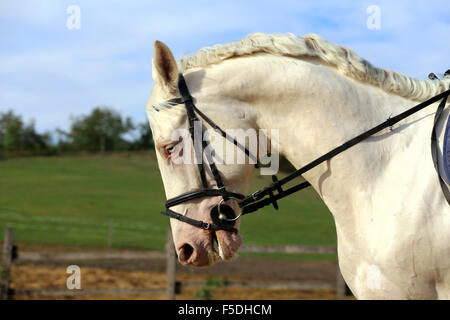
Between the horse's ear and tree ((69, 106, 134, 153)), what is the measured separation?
75173 mm

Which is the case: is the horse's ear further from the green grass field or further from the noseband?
the green grass field

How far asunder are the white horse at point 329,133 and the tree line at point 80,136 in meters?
62.5

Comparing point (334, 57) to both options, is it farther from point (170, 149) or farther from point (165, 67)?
point (170, 149)

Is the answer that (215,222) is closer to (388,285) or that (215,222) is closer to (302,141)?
(302,141)

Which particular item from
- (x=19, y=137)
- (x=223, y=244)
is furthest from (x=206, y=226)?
(x=19, y=137)

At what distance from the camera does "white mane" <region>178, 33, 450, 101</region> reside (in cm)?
298

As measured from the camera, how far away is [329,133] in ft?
9.57

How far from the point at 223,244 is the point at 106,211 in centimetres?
3074

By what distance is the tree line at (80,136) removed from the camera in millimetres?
70062

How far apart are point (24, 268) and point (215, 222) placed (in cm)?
1615

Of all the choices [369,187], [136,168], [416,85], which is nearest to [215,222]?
[369,187]

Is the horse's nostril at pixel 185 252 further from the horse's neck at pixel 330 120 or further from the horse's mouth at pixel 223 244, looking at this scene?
the horse's neck at pixel 330 120

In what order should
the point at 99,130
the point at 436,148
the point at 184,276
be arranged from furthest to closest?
the point at 99,130 < the point at 184,276 < the point at 436,148

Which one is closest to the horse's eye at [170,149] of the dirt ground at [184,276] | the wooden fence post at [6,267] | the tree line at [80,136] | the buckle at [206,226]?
the buckle at [206,226]
